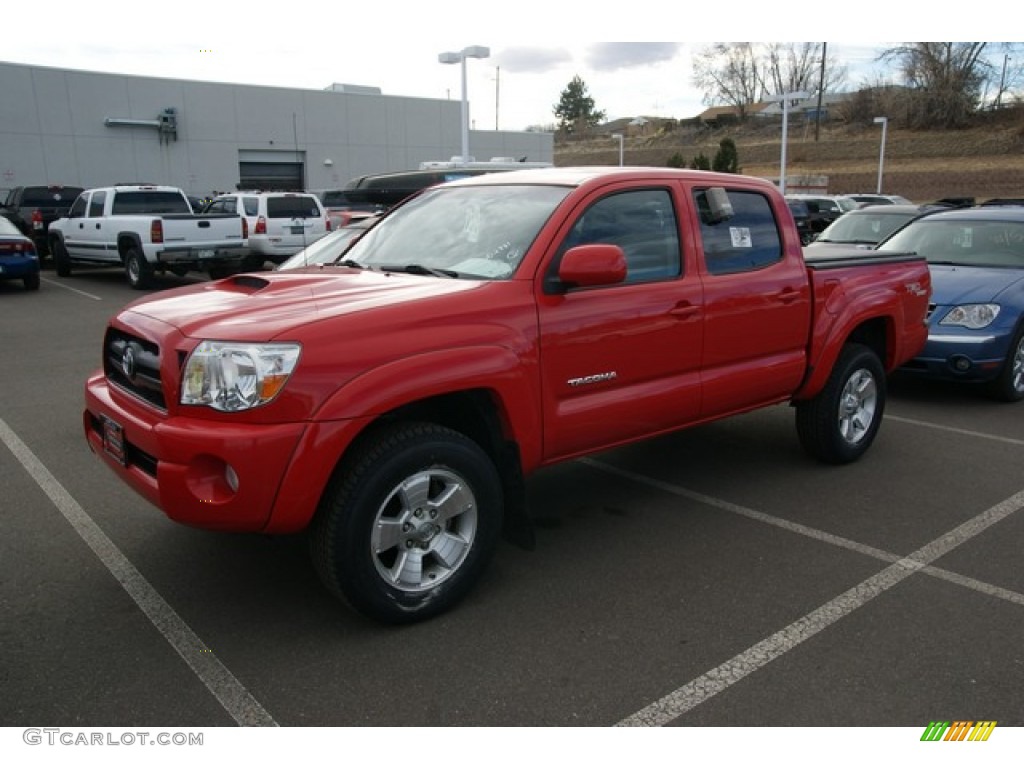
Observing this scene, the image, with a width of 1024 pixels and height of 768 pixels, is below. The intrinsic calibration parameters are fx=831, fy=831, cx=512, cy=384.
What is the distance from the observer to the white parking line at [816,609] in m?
2.93

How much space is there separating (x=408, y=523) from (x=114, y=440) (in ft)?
4.42

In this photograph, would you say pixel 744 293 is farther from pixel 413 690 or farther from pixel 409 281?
pixel 413 690

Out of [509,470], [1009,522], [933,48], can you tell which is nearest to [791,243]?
[1009,522]

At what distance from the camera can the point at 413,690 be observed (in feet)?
9.85

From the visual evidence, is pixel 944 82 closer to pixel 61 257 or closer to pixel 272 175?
pixel 272 175

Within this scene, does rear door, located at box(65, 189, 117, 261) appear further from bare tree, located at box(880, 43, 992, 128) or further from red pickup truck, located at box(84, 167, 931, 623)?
bare tree, located at box(880, 43, 992, 128)

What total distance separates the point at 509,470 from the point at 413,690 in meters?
1.07

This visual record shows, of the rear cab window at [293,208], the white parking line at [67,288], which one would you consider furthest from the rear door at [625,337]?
the rear cab window at [293,208]

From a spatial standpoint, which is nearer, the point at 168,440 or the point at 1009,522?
the point at 168,440

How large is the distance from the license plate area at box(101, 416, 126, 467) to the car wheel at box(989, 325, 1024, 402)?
691cm

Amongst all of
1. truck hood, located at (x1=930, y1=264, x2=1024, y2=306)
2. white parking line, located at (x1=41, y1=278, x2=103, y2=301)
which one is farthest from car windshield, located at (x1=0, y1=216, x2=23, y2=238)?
truck hood, located at (x1=930, y1=264, x2=1024, y2=306)

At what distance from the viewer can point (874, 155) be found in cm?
6328
